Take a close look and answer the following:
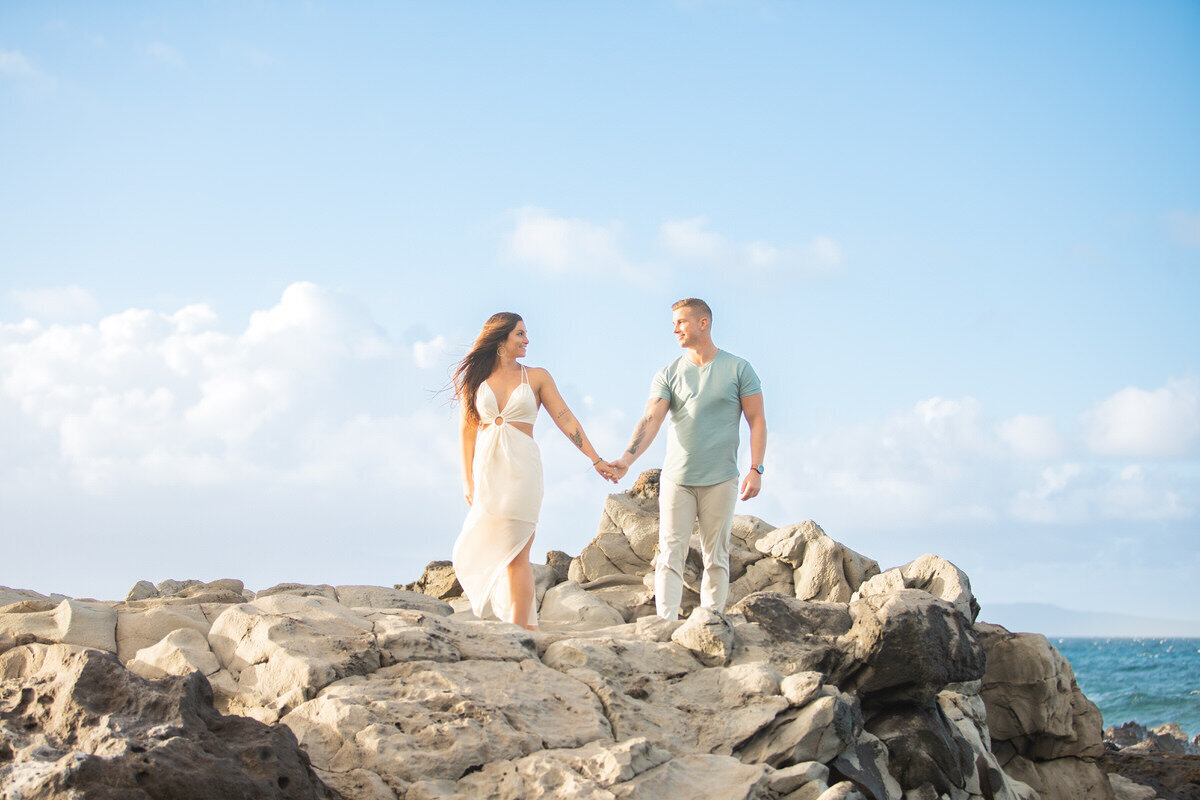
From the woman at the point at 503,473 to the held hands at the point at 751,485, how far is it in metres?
1.64

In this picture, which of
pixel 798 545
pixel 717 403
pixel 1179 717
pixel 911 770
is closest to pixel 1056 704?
pixel 798 545

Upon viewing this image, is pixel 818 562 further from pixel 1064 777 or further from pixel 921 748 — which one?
pixel 921 748

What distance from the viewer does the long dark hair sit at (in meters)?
7.82

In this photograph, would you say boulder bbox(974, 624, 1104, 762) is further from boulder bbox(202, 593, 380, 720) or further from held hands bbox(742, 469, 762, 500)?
boulder bbox(202, 593, 380, 720)

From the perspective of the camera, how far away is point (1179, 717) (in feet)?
93.3

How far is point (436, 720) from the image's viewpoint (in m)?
4.90

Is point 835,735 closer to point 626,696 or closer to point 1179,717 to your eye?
point 626,696

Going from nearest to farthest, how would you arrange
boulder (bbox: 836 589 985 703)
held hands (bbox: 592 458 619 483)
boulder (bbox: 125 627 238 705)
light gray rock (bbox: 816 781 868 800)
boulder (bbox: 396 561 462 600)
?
light gray rock (bbox: 816 781 868 800) → boulder (bbox: 125 627 238 705) → boulder (bbox: 836 589 985 703) → held hands (bbox: 592 458 619 483) → boulder (bbox: 396 561 462 600)

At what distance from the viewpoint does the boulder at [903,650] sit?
6.66 m

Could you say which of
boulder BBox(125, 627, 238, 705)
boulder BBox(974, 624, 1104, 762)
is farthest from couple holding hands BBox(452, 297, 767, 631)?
boulder BBox(974, 624, 1104, 762)

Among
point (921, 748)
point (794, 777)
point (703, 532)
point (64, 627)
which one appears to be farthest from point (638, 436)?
point (64, 627)

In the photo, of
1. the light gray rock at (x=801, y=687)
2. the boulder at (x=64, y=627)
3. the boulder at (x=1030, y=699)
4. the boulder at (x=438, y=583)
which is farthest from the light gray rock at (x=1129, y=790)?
the boulder at (x=64, y=627)

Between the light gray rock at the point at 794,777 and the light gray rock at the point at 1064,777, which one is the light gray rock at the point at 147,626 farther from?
the light gray rock at the point at 1064,777

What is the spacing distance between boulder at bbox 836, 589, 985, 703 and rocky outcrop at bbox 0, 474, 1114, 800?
0.05 ft
